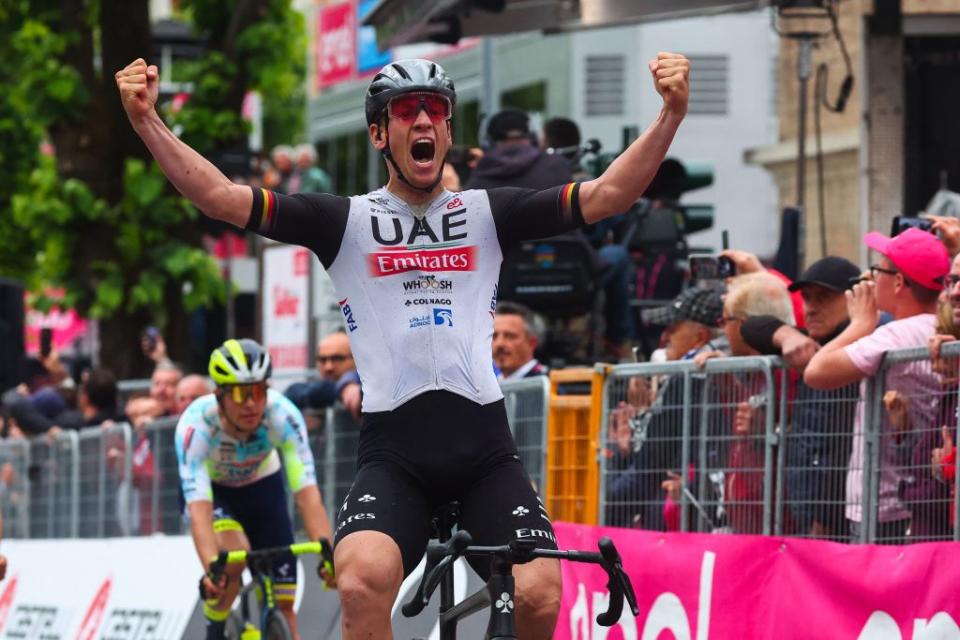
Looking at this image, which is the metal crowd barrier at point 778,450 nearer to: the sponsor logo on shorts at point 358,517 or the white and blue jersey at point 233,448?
the white and blue jersey at point 233,448

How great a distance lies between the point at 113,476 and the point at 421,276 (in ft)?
31.8

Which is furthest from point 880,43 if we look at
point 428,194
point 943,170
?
point 428,194

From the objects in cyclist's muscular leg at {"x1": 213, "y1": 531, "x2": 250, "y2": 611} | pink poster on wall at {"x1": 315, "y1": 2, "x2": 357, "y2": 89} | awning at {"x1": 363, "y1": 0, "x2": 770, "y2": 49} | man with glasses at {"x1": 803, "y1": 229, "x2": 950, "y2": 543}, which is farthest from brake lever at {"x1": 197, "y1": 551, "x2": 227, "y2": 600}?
pink poster on wall at {"x1": 315, "y1": 2, "x2": 357, "y2": 89}

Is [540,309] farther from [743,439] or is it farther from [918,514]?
[918,514]

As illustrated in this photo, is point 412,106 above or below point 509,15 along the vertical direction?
below

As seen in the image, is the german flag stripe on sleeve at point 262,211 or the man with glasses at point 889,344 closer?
the german flag stripe on sleeve at point 262,211

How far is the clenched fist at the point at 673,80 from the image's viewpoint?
6613 millimetres

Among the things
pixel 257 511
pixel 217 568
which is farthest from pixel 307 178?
pixel 217 568

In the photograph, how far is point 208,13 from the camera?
74.8 feet

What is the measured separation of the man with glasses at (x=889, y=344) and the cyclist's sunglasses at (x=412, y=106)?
94.9 inches

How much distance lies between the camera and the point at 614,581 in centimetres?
634

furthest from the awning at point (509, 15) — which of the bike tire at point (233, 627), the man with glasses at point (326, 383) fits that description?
the bike tire at point (233, 627)

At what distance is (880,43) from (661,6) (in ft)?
10.3

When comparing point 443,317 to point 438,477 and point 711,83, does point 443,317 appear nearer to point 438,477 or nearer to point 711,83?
point 438,477
